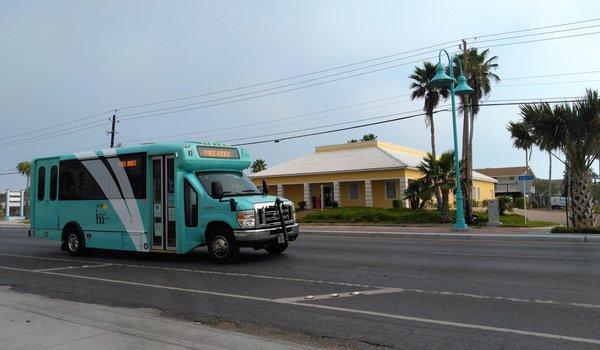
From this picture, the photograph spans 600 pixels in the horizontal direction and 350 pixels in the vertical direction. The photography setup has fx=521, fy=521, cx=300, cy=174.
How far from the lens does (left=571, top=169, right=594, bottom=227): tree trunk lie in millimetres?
19984

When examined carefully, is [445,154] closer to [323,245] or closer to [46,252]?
[323,245]

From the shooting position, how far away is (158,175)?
41.6ft

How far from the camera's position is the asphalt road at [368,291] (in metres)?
6.09

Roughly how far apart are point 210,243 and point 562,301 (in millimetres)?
7490

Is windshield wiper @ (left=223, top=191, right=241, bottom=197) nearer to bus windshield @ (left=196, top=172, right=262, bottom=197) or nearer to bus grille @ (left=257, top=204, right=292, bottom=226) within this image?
bus windshield @ (left=196, top=172, right=262, bottom=197)

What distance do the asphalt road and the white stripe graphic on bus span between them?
67 centimetres

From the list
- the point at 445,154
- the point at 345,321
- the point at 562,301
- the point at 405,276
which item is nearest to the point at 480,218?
the point at 445,154

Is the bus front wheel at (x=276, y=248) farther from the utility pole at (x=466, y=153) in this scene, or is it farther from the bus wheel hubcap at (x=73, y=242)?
the utility pole at (x=466, y=153)

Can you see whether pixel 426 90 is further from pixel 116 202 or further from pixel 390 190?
pixel 116 202

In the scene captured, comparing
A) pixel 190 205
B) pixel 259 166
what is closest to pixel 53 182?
pixel 190 205

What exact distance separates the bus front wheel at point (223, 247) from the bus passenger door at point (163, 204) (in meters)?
0.96

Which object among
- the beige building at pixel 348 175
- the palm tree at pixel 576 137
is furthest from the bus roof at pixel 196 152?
the beige building at pixel 348 175

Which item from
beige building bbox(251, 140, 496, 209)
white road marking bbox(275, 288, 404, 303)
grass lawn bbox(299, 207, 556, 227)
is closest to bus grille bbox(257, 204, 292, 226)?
white road marking bbox(275, 288, 404, 303)

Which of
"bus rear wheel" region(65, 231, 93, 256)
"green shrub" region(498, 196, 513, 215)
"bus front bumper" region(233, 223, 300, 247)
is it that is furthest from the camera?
"green shrub" region(498, 196, 513, 215)
